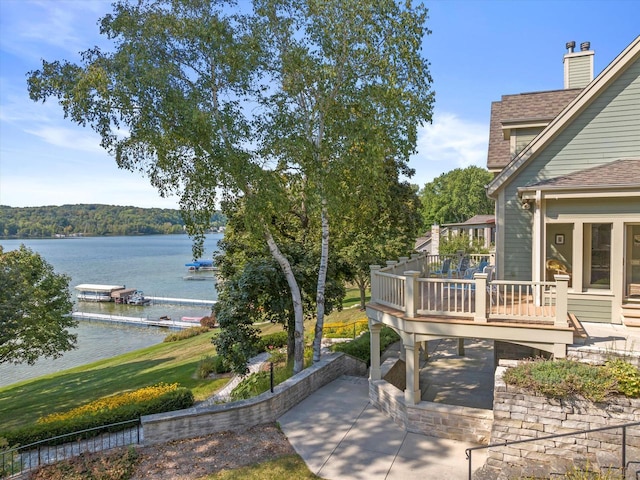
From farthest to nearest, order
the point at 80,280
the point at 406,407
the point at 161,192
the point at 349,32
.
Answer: the point at 80,280, the point at 161,192, the point at 349,32, the point at 406,407

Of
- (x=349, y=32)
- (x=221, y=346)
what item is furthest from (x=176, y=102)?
(x=221, y=346)

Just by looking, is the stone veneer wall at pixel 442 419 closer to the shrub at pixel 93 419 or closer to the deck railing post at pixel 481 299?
the deck railing post at pixel 481 299

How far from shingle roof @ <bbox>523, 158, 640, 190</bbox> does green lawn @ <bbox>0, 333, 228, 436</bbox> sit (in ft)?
40.3

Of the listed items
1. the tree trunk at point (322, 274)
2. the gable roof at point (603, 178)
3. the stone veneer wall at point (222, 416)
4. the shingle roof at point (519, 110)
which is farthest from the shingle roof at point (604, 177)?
the stone veneer wall at point (222, 416)

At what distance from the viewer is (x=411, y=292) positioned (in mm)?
8281

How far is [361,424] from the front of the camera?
27.5 feet

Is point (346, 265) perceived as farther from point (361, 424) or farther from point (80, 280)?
point (80, 280)

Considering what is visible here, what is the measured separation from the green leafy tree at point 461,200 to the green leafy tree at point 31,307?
60918mm

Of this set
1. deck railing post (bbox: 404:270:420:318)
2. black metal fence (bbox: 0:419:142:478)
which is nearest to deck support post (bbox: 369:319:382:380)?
deck railing post (bbox: 404:270:420:318)

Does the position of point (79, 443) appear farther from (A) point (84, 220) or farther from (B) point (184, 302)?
(A) point (84, 220)

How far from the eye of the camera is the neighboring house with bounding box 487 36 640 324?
839 cm

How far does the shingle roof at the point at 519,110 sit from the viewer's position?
11.4 m

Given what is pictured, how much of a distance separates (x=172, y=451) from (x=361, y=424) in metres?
4.03

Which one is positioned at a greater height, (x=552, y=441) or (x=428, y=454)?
(x=552, y=441)
